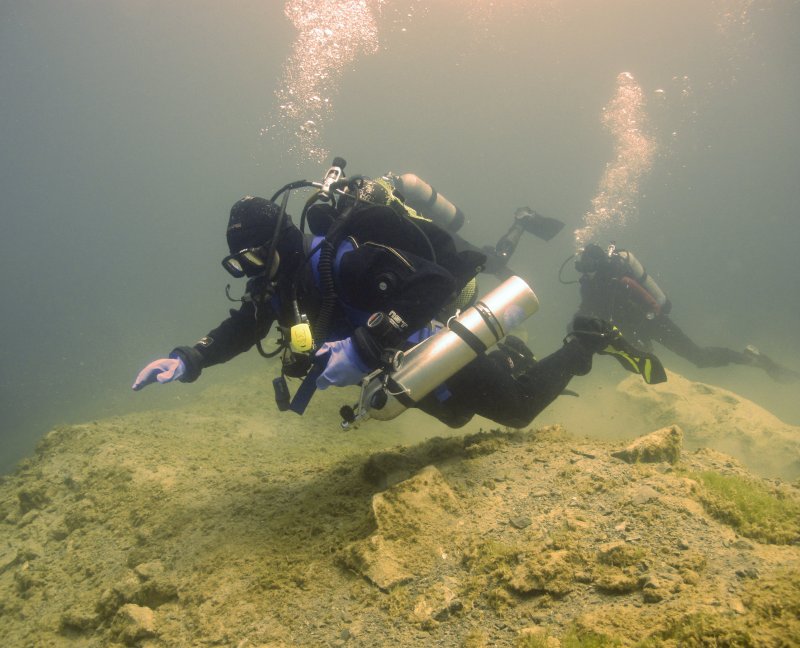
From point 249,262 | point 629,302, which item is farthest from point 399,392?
point 629,302

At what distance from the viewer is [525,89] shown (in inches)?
3612

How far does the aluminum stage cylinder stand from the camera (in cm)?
263

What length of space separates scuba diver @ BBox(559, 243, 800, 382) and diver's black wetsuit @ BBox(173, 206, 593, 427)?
5.60 meters

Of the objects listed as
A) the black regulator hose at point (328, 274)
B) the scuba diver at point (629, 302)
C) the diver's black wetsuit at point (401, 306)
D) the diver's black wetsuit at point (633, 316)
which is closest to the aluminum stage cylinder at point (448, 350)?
the diver's black wetsuit at point (401, 306)

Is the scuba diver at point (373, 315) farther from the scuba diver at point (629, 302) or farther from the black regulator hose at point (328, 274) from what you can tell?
the scuba diver at point (629, 302)

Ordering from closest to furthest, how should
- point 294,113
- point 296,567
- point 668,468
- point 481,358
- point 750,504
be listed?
point 750,504 → point 296,567 → point 668,468 → point 481,358 → point 294,113

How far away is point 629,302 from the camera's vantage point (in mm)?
8688

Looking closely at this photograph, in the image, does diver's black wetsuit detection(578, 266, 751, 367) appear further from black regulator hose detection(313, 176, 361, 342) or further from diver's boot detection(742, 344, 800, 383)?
black regulator hose detection(313, 176, 361, 342)

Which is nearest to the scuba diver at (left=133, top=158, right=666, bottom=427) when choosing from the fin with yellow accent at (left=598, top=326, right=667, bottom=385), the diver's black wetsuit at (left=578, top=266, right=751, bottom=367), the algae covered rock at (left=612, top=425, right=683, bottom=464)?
the fin with yellow accent at (left=598, top=326, right=667, bottom=385)

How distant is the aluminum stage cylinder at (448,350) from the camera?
2.63m

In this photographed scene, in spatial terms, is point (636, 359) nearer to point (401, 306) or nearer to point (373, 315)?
point (401, 306)

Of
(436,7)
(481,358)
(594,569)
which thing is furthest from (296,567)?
(436,7)

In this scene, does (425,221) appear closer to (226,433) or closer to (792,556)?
(792,556)

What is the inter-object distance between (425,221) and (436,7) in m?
79.0
